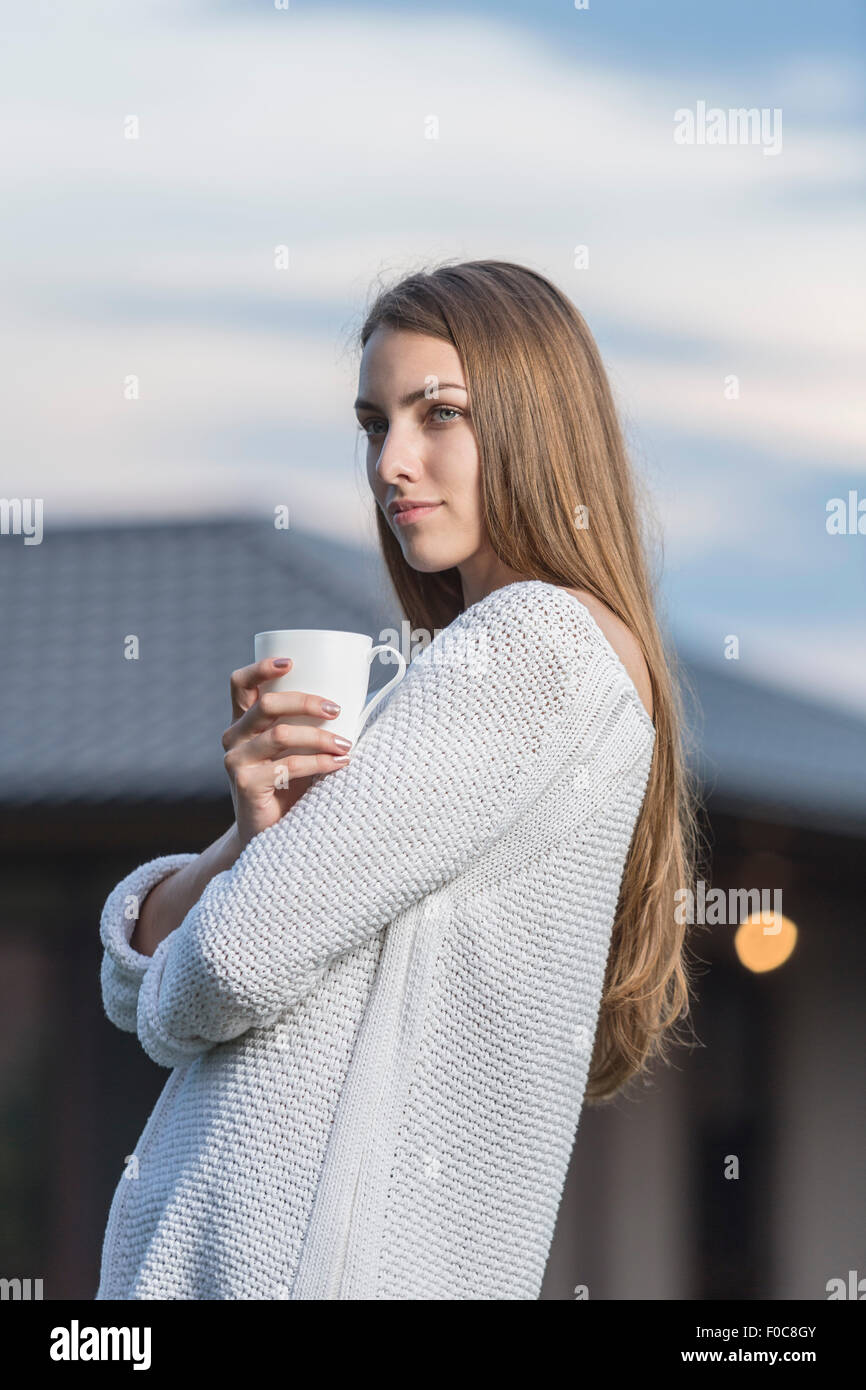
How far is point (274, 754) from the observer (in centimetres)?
143

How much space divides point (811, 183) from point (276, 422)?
2.23 meters

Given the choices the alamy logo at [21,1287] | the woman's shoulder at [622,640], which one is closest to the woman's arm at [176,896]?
the woman's shoulder at [622,640]

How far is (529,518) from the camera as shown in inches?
63.9

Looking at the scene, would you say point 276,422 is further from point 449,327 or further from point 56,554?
point 449,327

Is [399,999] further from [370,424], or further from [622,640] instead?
[370,424]

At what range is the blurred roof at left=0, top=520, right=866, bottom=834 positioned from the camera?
19.1 feet

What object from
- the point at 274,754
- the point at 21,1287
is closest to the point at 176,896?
the point at 274,754

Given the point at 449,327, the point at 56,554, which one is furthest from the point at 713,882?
the point at 449,327

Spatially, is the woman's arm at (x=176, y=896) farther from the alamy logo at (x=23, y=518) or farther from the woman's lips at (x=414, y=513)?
the alamy logo at (x=23, y=518)

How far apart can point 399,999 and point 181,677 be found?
5.70 metres

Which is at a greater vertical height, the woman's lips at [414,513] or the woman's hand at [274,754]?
the woman's lips at [414,513]

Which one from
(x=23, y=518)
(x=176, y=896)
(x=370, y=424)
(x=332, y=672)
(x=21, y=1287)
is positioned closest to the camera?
(x=332, y=672)
